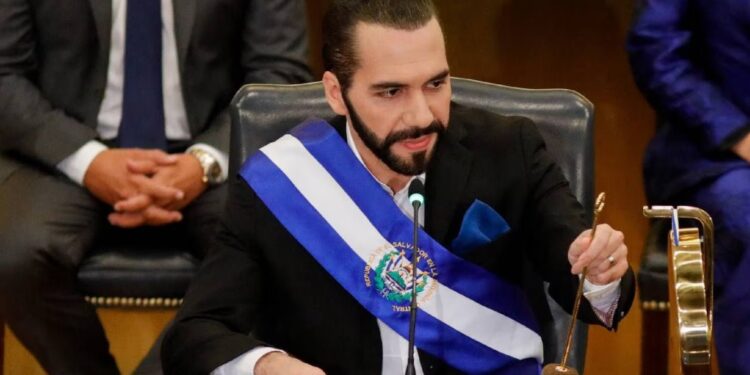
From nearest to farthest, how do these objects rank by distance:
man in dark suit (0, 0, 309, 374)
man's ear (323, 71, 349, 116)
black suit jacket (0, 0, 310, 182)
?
1. man's ear (323, 71, 349, 116)
2. man in dark suit (0, 0, 309, 374)
3. black suit jacket (0, 0, 310, 182)

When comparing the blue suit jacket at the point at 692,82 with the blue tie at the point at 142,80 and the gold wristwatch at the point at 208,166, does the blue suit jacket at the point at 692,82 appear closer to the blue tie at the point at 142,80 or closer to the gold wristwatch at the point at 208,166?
the gold wristwatch at the point at 208,166

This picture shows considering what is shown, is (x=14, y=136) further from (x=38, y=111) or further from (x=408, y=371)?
(x=408, y=371)

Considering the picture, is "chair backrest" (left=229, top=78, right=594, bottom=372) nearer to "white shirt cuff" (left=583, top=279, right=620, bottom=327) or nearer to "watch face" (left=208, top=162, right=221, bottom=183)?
"white shirt cuff" (left=583, top=279, right=620, bottom=327)

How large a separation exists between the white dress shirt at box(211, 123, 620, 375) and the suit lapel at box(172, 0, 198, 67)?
2.82 feet

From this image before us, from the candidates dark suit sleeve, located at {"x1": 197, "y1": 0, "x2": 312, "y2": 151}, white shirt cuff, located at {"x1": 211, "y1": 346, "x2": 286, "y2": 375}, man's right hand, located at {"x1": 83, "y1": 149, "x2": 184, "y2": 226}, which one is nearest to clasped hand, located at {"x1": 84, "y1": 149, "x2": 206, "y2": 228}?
man's right hand, located at {"x1": 83, "y1": 149, "x2": 184, "y2": 226}

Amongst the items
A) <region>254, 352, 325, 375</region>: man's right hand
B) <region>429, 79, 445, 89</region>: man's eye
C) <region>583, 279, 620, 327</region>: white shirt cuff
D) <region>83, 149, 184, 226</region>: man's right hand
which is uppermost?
<region>429, 79, 445, 89</region>: man's eye

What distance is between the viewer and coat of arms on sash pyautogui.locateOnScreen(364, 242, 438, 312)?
79.8 inches

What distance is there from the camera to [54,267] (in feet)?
8.96

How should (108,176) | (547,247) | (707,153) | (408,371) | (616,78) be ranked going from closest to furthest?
(408,371), (547,247), (707,153), (108,176), (616,78)

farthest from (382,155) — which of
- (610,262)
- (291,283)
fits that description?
(610,262)

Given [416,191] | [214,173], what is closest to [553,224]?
[416,191]

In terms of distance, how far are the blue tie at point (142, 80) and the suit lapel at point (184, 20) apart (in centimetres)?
4

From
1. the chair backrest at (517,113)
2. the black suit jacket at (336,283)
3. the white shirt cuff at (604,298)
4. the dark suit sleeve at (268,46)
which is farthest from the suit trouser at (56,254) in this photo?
the white shirt cuff at (604,298)

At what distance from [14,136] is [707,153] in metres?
1.44
